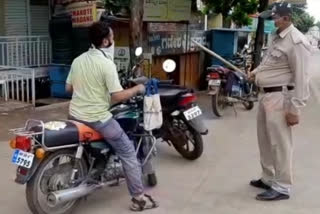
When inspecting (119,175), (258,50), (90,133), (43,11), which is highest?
(43,11)

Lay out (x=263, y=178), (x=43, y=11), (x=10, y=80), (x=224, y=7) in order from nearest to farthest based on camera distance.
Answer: (x=263, y=178)
(x=10, y=80)
(x=43, y=11)
(x=224, y=7)

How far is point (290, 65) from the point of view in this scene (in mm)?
4293

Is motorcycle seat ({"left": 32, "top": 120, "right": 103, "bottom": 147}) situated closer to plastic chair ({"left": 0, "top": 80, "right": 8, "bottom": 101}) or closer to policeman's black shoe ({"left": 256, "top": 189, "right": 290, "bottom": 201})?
policeman's black shoe ({"left": 256, "top": 189, "right": 290, "bottom": 201})

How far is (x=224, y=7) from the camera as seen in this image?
14164 millimetres

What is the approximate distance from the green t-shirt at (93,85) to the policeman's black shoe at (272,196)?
172cm

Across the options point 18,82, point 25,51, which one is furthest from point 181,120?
point 25,51

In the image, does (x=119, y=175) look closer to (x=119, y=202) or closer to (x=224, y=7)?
(x=119, y=202)

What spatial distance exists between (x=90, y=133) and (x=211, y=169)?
6.62 ft

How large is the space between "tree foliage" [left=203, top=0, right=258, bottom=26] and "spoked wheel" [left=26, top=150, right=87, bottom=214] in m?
10.9

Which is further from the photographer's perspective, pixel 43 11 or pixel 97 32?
pixel 43 11

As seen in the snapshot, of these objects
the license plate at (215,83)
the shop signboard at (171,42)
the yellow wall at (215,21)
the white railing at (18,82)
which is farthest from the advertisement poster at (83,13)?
the yellow wall at (215,21)

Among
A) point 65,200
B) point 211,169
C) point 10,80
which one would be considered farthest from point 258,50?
point 65,200

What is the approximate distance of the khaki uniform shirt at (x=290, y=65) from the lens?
163 inches

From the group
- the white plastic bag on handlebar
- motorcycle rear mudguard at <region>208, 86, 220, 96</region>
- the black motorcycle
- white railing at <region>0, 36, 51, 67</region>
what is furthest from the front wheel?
the white plastic bag on handlebar
